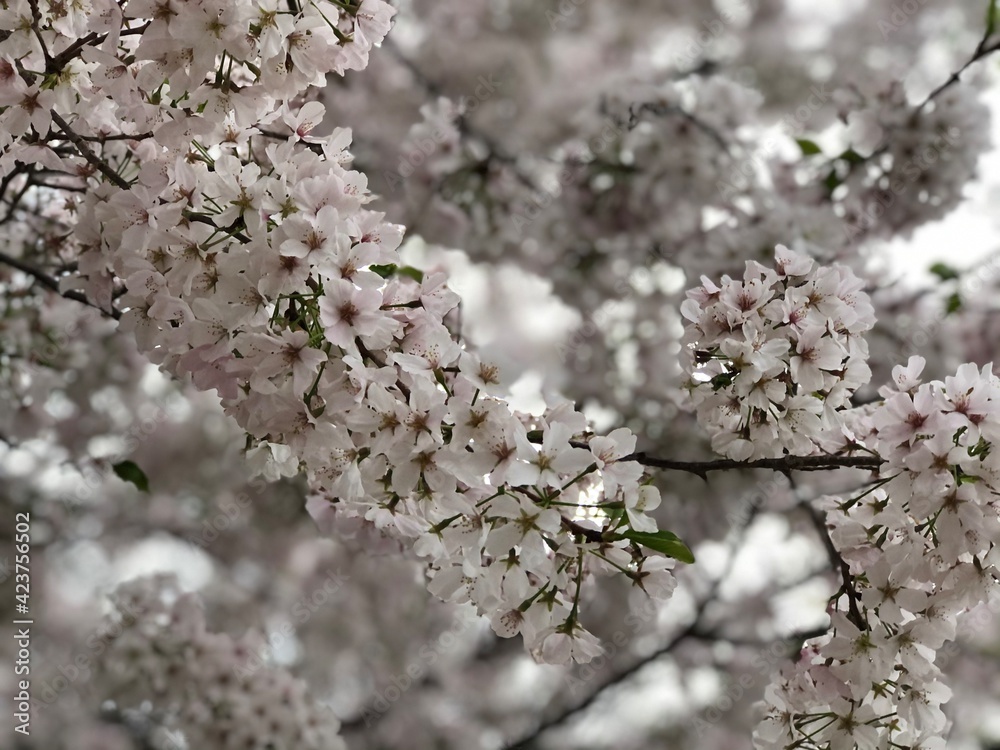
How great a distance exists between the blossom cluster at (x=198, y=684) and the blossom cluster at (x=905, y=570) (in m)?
1.55

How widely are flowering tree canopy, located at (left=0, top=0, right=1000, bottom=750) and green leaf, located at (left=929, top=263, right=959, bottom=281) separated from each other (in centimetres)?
1

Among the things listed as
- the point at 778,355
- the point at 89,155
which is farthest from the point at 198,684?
the point at 778,355

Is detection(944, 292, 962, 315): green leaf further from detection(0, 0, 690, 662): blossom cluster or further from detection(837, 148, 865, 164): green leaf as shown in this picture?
detection(0, 0, 690, 662): blossom cluster

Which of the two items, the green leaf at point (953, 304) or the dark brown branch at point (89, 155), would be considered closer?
the dark brown branch at point (89, 155)

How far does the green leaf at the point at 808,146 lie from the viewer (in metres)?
2.78

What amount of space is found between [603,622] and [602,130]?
2.28m

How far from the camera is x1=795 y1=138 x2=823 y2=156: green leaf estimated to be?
2775 millimetres

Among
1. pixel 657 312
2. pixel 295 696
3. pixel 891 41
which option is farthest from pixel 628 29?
pixel 295 696

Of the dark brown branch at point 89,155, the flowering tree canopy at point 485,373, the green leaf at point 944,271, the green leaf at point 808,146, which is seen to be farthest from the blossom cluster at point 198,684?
the green leaf at point 944,271

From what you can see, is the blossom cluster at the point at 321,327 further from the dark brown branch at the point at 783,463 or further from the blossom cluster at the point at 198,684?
the blossom cluster at the point at 198,684

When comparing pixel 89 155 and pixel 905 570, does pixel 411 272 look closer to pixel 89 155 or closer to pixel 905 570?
pixel 89 155

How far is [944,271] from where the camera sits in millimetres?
2930

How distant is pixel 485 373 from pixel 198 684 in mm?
1898

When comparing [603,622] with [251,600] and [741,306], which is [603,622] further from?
[741,306]
